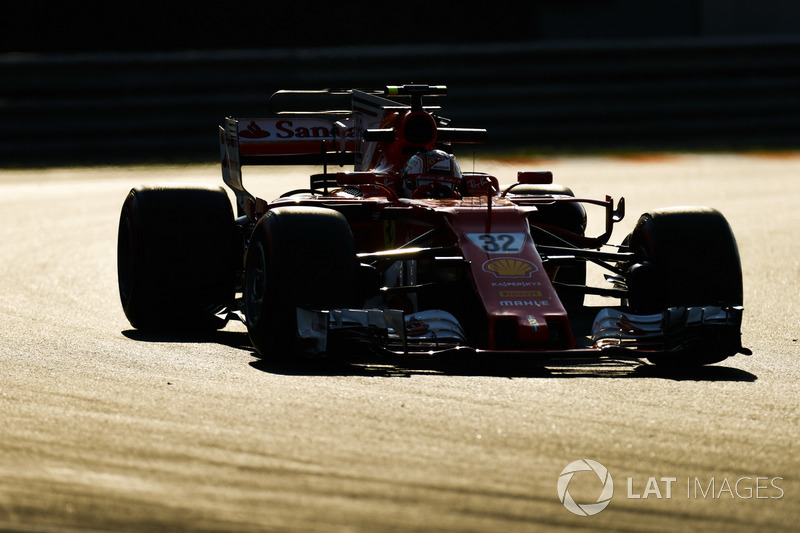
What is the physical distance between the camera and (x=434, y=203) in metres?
8.90

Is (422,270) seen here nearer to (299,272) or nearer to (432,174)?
(432,174)

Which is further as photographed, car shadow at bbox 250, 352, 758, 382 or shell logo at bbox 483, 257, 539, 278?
shell logo at bbox 483, 257, 539, 278

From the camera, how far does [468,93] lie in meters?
20.9

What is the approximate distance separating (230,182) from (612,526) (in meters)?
6.75

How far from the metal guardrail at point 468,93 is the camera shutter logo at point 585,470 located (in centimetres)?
1504

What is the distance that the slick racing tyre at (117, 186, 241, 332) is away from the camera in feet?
31.1

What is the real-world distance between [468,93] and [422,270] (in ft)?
40.4

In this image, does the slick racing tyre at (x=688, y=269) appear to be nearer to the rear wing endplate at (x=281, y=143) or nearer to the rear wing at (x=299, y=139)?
the rear wing at (x=299, y=139)

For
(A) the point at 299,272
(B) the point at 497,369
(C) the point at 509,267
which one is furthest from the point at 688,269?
(A) the point at 299,272

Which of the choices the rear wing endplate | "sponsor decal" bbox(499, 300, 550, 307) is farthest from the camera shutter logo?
the rear wing endplate

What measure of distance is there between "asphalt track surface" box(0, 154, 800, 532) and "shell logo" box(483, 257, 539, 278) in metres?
0.55

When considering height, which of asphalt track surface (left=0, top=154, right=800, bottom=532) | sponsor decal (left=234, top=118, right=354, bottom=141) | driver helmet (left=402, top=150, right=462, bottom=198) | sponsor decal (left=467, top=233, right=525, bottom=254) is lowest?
asphalt track surface (left=0, top=154, right=800, bottom=532)

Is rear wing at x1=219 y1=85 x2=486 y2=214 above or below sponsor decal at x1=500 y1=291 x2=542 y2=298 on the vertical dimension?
above

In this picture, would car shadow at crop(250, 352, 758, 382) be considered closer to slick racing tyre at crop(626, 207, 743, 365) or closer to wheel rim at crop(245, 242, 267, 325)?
slick racing tyre at crop(626, 207, 743, 365)
